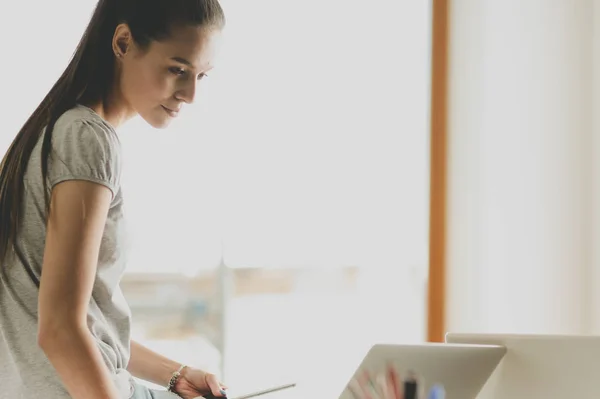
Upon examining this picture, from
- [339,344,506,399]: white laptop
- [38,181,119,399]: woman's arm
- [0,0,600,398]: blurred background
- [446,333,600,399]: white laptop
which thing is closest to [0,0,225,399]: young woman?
[38,181,119,399]: woman's arm

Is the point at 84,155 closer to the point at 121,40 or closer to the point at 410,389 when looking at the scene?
the point at 121,40

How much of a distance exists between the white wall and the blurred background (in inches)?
0.5

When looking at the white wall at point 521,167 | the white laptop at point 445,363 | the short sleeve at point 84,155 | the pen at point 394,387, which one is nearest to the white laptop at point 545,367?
the white laptop at point 445,363

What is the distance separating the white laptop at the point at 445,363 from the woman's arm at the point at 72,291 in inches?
11.4

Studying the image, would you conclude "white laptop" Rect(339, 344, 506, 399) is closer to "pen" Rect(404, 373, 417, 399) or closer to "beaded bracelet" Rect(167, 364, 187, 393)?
"pen" Rect(404, 373, 417, 399)

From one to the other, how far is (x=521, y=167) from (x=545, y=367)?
1394 mm

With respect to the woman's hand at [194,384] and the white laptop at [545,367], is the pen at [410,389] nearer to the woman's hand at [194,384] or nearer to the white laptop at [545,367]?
the white laptop at [545,367]

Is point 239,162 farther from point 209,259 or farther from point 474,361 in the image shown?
point 474,361

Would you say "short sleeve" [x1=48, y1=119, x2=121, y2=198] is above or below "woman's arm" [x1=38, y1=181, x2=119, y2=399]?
above

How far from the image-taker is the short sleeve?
2.97 feet

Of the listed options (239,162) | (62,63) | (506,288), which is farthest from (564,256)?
(62,63)

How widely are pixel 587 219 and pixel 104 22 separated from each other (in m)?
1.39

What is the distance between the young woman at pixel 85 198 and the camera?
88cm

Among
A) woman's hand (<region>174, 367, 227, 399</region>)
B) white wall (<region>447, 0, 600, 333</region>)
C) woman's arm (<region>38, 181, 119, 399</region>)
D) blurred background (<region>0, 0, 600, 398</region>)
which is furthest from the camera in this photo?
blurred background (<region>0, 0, 600, 398</region>)
